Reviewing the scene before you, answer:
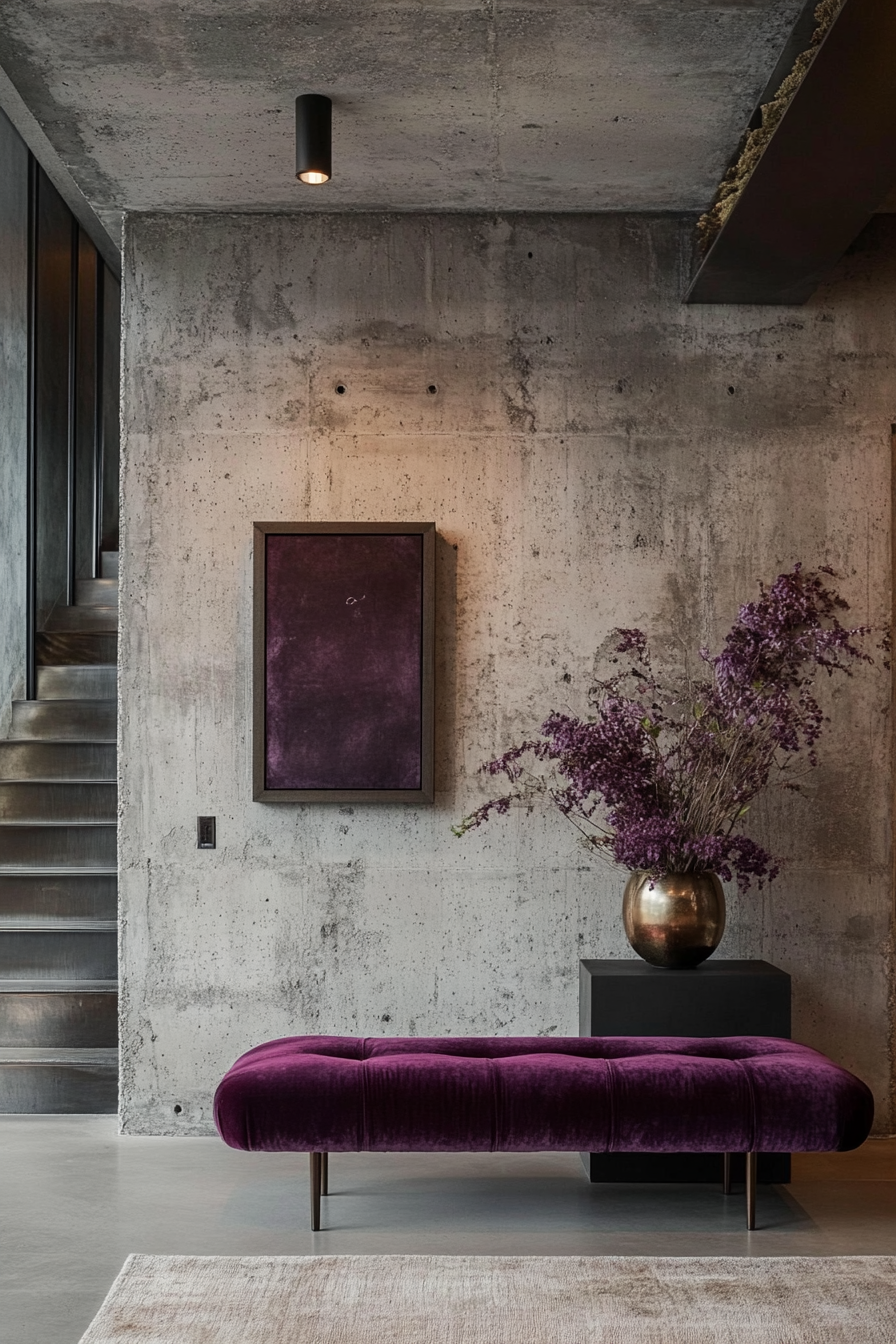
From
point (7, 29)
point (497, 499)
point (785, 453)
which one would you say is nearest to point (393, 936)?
point (497, 499)

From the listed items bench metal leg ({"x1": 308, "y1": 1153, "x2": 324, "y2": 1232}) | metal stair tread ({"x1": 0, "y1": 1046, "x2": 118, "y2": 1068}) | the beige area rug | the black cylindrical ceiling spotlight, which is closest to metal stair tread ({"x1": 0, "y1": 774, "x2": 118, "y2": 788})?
metal stair tread ({"x1": 0, "y1": 1046, "x2": 118, "y2": 1068})

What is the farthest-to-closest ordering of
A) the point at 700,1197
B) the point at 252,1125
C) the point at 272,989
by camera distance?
1. the point at 272,989
2. the point at 700,1197
3. the point at 252,1125

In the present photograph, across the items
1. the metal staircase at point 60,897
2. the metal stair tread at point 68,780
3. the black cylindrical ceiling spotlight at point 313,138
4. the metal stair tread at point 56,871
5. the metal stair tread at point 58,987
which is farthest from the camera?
the metal stair tread at point 68,780

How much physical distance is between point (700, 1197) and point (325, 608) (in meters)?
2.39

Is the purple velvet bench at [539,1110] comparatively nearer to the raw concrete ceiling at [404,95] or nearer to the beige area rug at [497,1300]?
the beige area rug at [497,1300]

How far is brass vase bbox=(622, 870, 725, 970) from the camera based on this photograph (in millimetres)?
4148

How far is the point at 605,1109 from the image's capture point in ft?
11.7

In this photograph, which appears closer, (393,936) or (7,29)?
(7,29)

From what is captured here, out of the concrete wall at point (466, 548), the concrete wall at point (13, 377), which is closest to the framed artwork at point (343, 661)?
the concrete wall at point (466, 548)

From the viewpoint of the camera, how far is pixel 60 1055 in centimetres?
506

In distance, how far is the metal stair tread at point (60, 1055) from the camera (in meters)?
4.97

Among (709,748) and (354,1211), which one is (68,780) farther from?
(709,748)

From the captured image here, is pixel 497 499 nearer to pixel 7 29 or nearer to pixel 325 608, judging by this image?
pixel 325 608

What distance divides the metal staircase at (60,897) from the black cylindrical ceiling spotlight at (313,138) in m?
3.18
